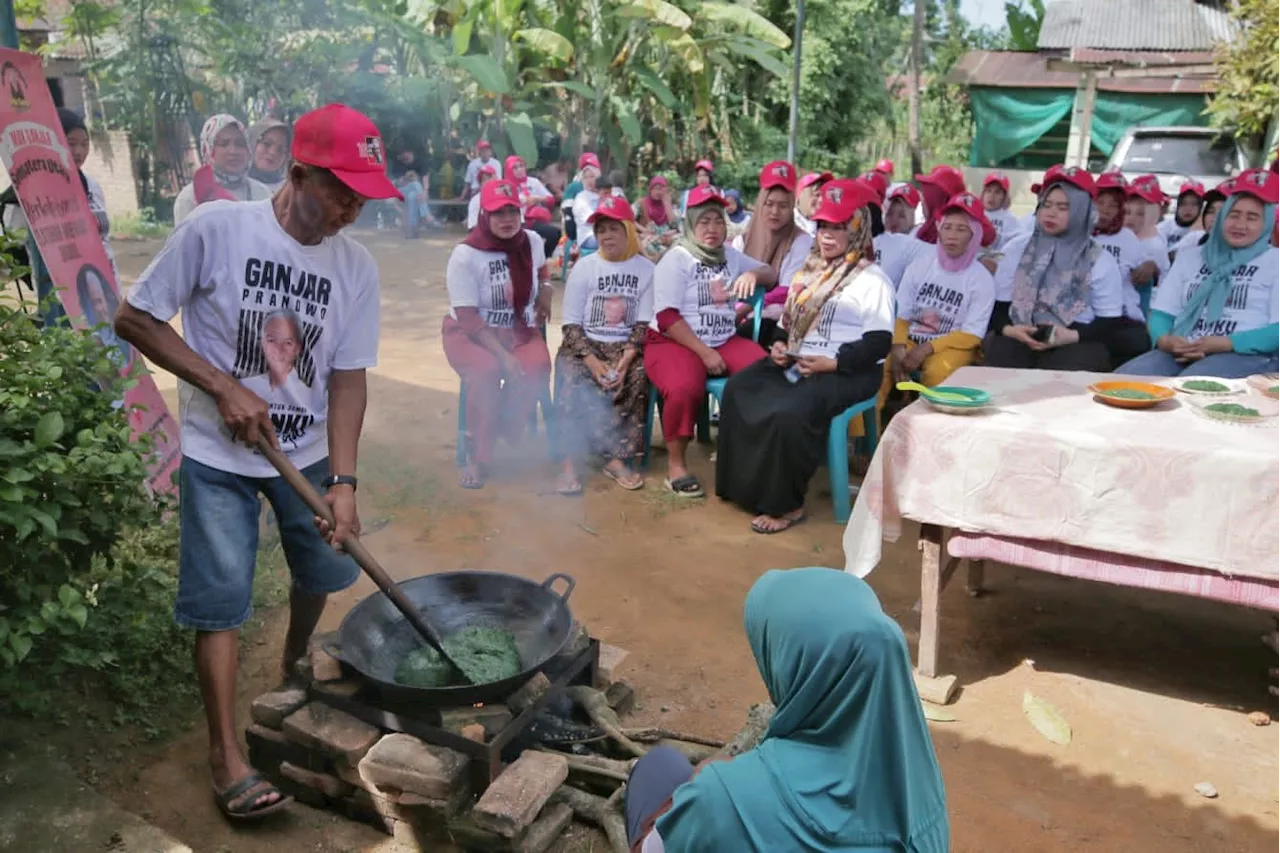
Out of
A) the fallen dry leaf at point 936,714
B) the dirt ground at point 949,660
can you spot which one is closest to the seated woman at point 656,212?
the dirt ground at point 949,660

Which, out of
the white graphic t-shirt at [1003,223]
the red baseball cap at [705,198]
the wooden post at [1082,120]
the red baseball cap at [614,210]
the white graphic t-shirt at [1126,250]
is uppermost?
the wooden post at [1082,120]

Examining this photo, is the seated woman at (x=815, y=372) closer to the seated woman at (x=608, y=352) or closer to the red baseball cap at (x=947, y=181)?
the seated woman at (x=608, y=352)

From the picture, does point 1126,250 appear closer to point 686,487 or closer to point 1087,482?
point 686,487

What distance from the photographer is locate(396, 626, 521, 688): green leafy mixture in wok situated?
9.43ft

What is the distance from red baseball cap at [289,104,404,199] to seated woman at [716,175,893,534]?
10.3ft

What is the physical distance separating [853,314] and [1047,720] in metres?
2.51

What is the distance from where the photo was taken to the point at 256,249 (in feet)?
8.55

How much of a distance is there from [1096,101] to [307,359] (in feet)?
58.4

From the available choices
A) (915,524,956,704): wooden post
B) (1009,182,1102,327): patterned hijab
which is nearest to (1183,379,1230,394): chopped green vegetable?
(915,524,956,704): wooden post

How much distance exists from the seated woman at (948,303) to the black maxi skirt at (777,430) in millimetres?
435

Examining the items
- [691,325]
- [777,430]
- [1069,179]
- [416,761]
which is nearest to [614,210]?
[691,325]

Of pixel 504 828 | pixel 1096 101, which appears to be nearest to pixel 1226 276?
pixel 504 828

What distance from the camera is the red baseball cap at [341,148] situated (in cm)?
246

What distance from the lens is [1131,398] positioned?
376 cm
